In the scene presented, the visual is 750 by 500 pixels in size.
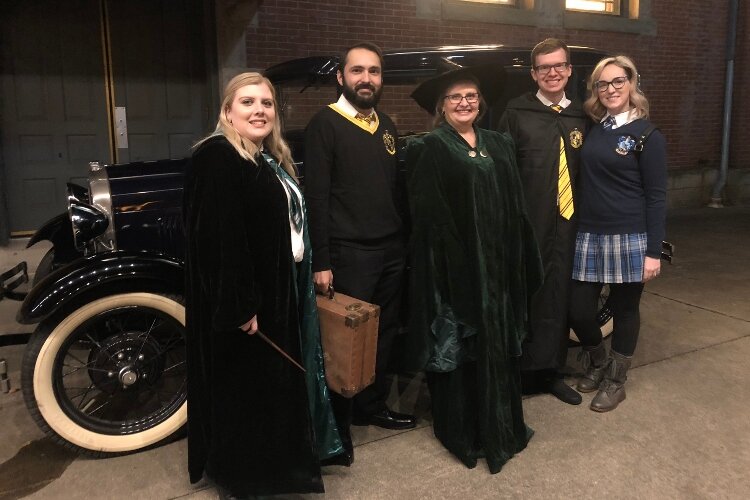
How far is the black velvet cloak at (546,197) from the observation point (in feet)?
10.6

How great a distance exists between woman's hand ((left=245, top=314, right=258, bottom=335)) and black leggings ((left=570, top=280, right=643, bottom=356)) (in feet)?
6.05

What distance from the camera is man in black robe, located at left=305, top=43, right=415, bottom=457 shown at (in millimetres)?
2711

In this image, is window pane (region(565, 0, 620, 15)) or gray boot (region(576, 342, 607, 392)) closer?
gray boot (region(576, 342, 607, 392))

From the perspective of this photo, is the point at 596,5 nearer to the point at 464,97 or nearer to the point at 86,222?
the point at 464,97

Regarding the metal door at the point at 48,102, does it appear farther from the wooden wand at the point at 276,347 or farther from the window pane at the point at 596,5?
the window pane at the point at 596,5

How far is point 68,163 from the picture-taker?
6785 mm

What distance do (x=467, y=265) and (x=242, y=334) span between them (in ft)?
3.36

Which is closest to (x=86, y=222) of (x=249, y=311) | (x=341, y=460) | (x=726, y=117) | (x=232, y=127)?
(x=232, y=127)

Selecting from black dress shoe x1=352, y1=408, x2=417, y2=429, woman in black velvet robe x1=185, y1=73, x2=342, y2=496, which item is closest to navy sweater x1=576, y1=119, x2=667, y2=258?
black dress shoe x1=352, y1=408, x2=417, y2=429

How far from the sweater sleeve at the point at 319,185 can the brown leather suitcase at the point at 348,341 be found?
0.69 feet

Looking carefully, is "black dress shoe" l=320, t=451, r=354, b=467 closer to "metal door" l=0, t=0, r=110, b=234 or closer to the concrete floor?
the concrete floor

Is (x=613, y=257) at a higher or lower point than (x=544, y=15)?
lower

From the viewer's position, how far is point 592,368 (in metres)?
3.67

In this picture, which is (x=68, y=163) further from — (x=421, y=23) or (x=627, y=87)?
(x=627, y=87)
